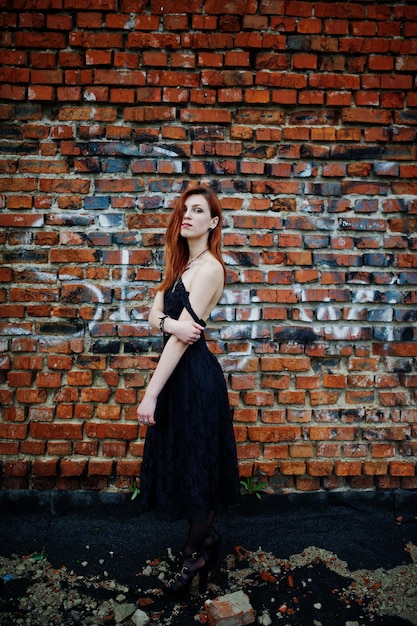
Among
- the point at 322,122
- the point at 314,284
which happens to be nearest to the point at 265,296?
the point at 314,284

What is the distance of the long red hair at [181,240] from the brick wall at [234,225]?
423 millimetres

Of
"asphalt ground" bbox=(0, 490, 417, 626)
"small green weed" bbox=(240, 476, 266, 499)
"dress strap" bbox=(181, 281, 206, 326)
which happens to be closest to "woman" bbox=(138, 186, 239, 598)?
"dress strap" bbox=(181, 281, 206, 326)

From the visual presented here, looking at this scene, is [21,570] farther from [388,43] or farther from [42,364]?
[388,43]

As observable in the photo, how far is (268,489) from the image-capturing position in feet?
8.66

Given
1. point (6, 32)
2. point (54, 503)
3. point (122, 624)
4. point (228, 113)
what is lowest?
point (122, 624)

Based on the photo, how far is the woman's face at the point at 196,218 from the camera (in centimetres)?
205

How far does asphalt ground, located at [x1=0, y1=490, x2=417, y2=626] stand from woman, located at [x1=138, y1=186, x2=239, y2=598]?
10.0 inches

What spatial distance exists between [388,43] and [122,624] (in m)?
3.51

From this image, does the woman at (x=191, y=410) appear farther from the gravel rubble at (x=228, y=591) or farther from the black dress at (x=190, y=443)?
the gravel rubble at (x=228, y=591)

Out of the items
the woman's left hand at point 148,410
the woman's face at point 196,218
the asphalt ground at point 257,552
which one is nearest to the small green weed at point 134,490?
the asphalt ground at point 257,552

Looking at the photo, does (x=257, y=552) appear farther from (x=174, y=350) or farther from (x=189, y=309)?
(x=189, y=309)

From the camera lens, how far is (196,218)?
2.05m

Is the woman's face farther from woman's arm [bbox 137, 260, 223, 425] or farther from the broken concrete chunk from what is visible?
the broken concrete chunk

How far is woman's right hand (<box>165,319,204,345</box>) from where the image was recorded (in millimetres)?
1876
